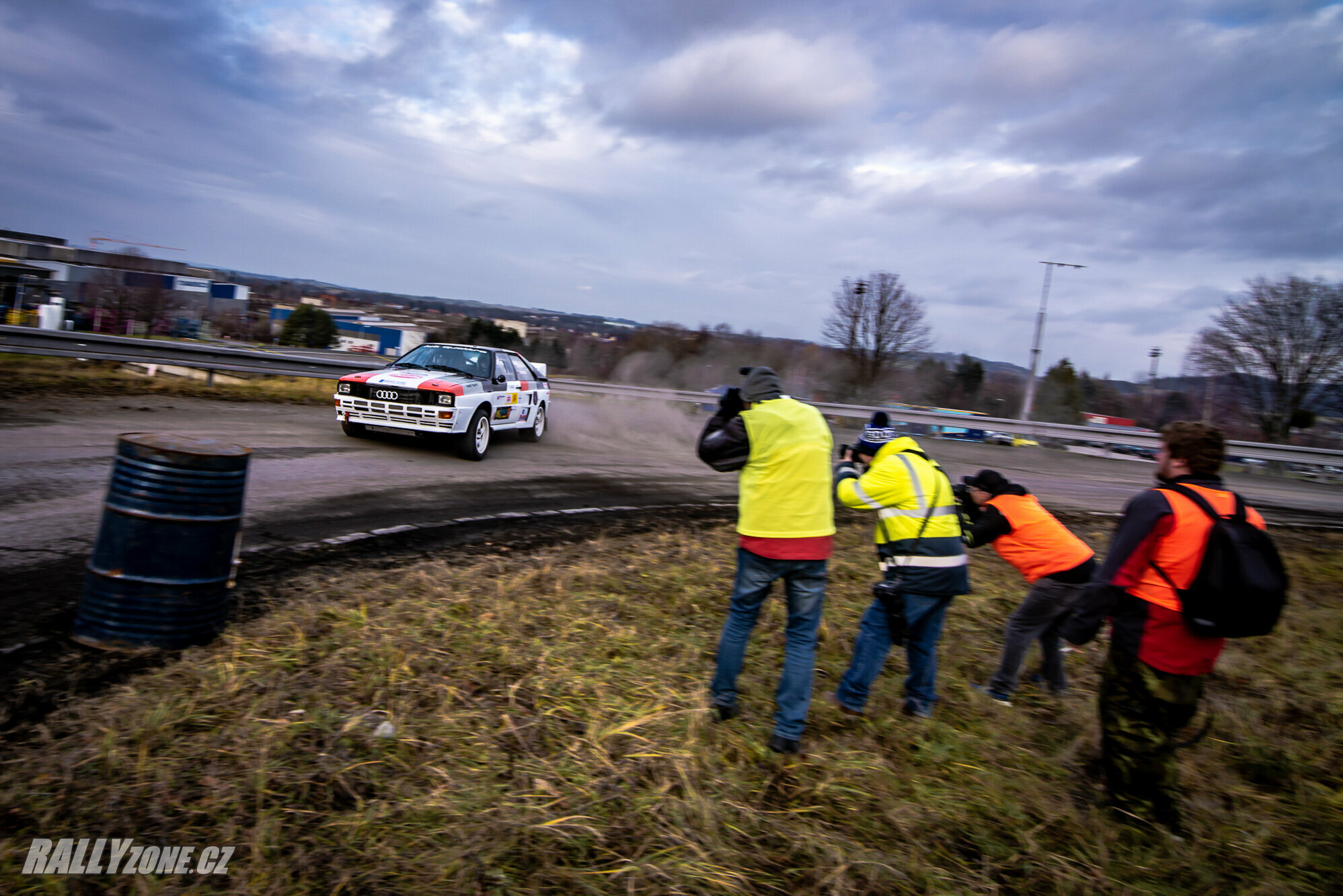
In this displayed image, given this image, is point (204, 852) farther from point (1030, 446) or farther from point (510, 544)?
point (1030, 446)

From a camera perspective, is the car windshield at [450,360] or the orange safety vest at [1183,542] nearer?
the orange safety vest at [1183,542]

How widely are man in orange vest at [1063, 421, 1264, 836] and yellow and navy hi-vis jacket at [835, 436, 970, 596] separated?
771 millimetres

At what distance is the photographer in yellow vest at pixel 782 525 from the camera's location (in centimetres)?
360

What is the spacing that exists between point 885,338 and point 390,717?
39.0 metres

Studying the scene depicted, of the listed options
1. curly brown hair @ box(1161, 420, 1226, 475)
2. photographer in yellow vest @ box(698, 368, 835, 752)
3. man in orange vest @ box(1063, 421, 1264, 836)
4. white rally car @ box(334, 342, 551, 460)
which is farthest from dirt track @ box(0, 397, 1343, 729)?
curly brown hair @ box(1161, 420, 1226, 475)

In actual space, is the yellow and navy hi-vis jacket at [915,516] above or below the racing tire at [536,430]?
above

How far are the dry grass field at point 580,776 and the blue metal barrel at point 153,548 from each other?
25 centimetres

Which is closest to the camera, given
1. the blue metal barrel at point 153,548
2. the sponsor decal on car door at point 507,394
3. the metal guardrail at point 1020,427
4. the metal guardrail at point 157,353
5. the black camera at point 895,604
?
the blue metal barrel at point 153,548

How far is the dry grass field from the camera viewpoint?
8.50 feet

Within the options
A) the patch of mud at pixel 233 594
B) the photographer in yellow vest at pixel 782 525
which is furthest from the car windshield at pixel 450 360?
→ the photographer in yellow vest at pixel 782 525

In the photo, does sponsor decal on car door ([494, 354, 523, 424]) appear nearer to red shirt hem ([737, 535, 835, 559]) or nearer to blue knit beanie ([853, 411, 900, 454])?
blue knit beanie ([853, 411, 900, 454])

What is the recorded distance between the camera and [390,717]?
3355 mm

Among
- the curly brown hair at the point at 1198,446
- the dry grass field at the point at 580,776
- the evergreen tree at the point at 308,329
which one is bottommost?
the dry grass field at the point at 580,776

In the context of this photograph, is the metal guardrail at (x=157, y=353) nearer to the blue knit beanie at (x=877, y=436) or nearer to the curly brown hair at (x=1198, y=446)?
the blue knit beanie at (x=877, y=436)
